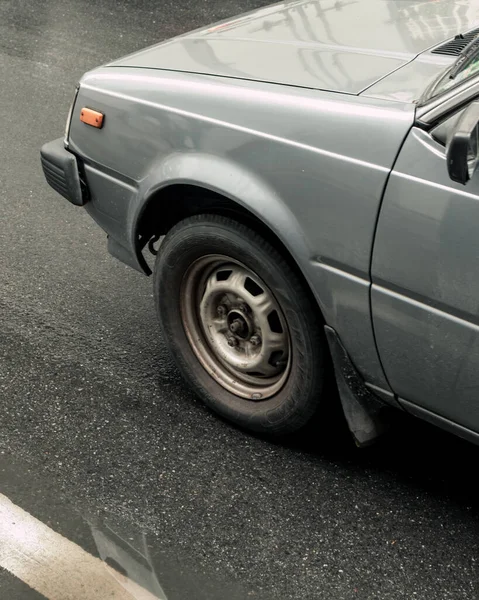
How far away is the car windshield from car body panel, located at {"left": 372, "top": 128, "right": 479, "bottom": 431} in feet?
0.64

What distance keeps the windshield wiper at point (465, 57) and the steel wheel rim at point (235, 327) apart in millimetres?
942

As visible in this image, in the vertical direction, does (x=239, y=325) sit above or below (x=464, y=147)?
below

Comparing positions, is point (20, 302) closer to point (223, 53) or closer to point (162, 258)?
point (162, 258)

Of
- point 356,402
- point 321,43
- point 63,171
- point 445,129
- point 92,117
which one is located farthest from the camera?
point 63,171

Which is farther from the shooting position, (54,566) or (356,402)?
(356,402)

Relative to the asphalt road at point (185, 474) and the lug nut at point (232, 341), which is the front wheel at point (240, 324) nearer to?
the lug nut at point (232, 341)

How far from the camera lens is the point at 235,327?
319 cm

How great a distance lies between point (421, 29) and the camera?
309 centimetres

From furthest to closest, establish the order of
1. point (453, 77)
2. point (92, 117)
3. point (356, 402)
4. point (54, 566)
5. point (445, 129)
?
point (92, 117), point (356, 402), point (54, 566), point (453, 77), point (445, 129)

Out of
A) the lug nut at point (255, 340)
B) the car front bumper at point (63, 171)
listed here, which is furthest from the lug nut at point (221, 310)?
the car front bumper at point (63, 171)

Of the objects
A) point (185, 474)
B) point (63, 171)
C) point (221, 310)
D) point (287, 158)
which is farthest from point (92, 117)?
point (185, 474)

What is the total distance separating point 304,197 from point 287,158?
0.14 metres

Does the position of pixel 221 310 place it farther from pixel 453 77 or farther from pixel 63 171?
pixel 453 77

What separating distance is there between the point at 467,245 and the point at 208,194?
1038 millimetres
